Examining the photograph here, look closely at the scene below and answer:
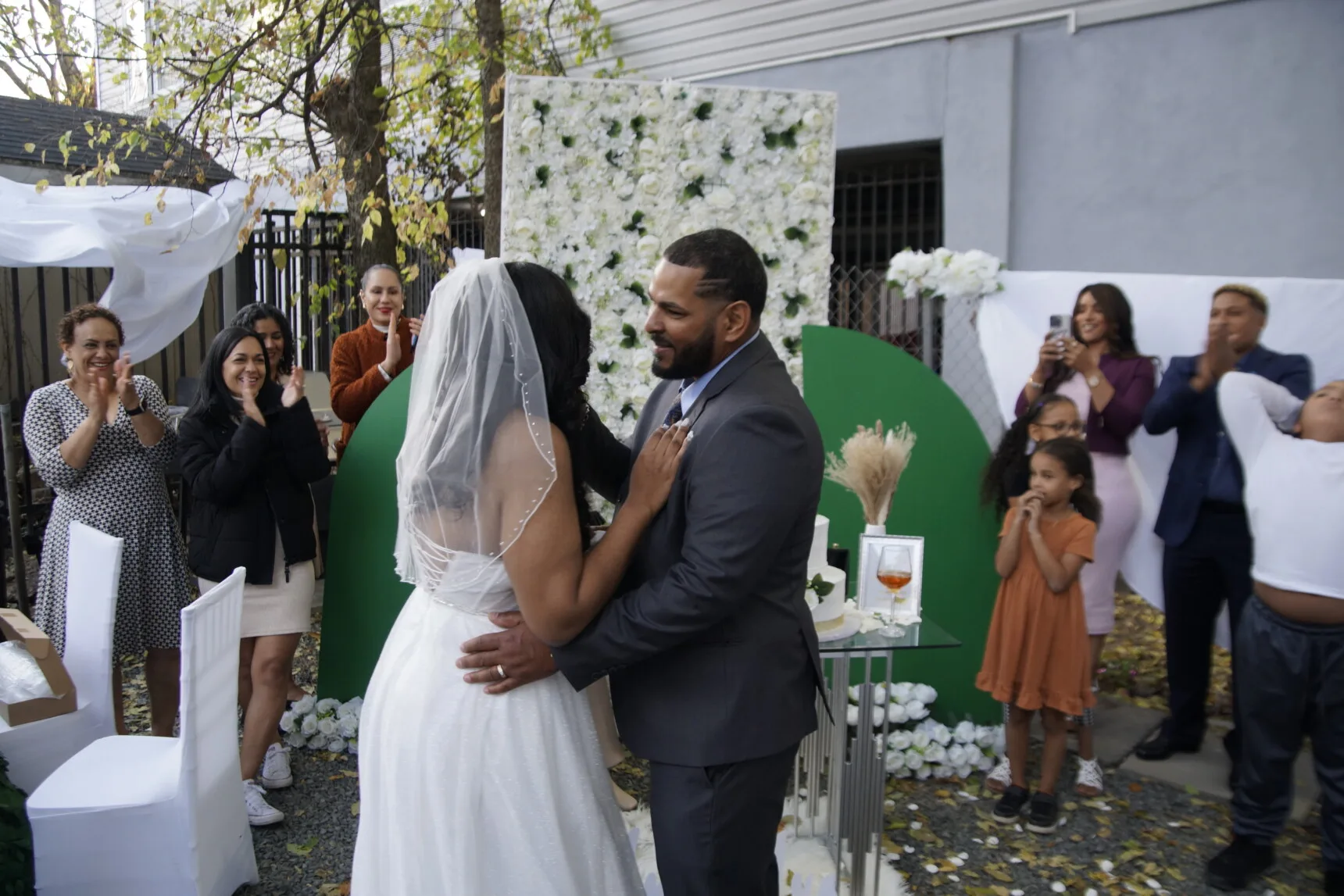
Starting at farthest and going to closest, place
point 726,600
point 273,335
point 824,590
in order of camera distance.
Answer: point 273,335 → point 824,590 → point 726,600

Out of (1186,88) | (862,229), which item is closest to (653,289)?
(1186,88)

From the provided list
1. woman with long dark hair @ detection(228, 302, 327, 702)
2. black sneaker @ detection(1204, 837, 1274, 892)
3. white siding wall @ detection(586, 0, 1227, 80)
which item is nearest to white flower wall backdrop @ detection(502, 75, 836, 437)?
woman with long dark hair @ detection(228, 302, 327, 702)

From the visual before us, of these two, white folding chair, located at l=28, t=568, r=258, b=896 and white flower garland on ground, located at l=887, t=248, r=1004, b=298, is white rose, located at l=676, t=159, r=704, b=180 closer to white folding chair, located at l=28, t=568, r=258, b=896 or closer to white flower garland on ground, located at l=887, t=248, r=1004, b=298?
white flower garland on ground, located at l=887, t=248, r=1004, b=298

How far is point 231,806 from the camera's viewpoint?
3.23 meters

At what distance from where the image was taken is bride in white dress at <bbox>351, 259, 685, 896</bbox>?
82.3 inches

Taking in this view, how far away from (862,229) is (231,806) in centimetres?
687

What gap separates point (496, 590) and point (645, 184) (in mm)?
2631

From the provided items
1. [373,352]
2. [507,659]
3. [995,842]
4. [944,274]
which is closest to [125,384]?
[373,352]

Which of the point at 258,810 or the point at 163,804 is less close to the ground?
the point at 163,804

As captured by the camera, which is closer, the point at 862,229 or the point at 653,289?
the point at 653,289

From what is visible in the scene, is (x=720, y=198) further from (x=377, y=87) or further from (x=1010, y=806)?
(x=377, y=87)

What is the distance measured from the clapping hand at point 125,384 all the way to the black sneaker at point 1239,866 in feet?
14.1

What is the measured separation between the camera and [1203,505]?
4.21 meters

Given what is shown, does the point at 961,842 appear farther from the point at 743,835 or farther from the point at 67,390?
the point at 67,390
